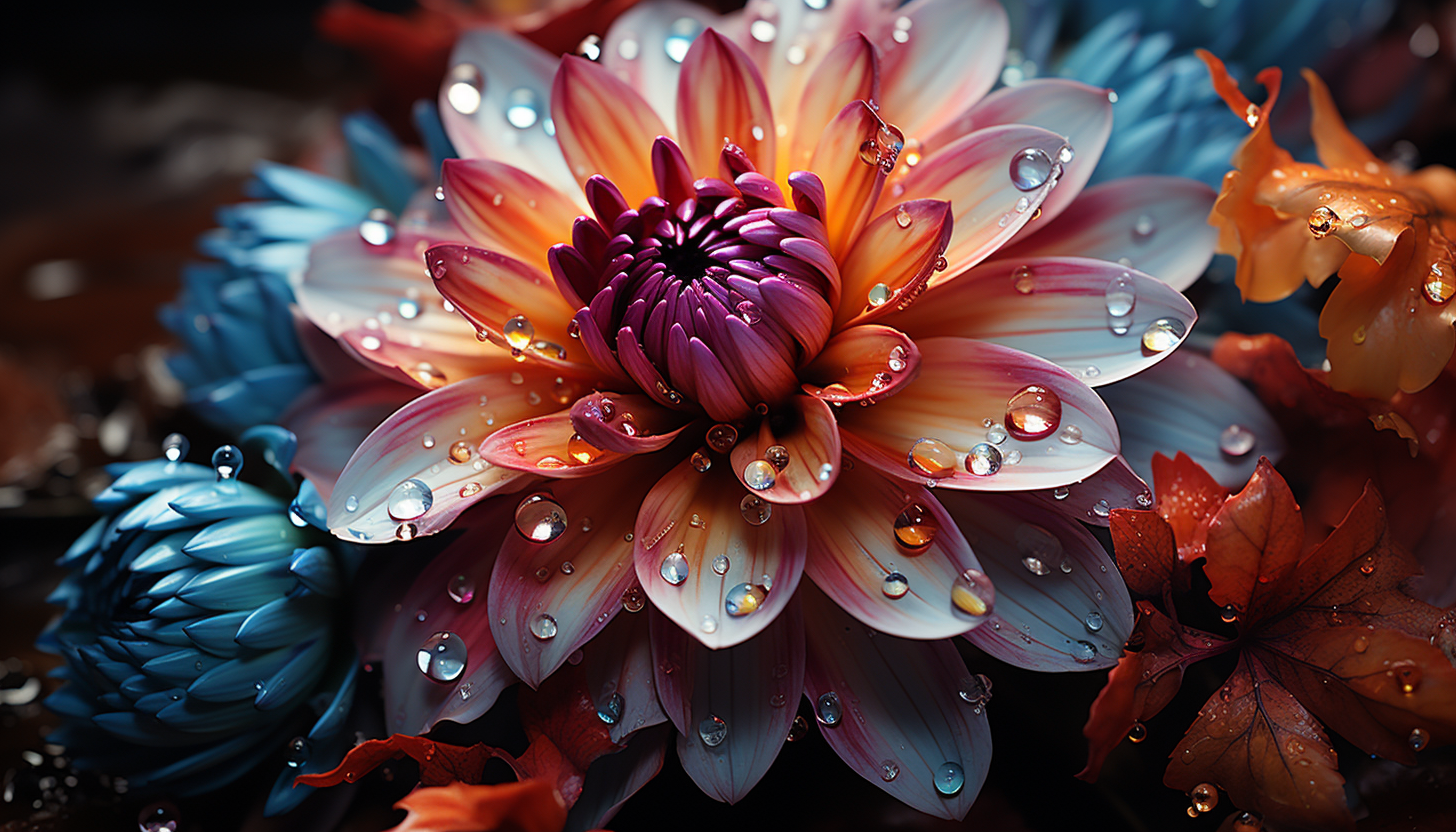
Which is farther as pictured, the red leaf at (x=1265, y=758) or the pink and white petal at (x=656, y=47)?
the pink and white petal at (x=656, y=47)

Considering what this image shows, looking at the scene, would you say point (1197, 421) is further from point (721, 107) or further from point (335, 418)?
point (335, 418)

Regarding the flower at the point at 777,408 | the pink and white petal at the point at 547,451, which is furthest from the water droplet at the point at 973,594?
the pink and white petal at the point at 547,451

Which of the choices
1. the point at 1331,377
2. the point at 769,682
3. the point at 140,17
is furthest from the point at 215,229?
the point at 1331,377

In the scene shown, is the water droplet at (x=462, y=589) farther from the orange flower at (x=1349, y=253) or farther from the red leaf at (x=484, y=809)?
the orange flower at (x=1349, y=253)

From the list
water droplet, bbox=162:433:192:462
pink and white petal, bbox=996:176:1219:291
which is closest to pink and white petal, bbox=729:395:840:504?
pink and white petal, bbox=996:176:1219:291

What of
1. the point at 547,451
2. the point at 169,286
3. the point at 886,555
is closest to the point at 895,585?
the point at 886,555

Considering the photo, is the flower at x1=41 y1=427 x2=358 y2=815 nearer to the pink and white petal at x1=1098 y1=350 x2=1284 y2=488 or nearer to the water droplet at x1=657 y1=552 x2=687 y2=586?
the water droplet at x1=657 y1=552 x2=687 y2=586

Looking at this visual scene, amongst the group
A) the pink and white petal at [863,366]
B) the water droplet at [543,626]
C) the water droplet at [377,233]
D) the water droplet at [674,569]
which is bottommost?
the water droplet at [543,626]
